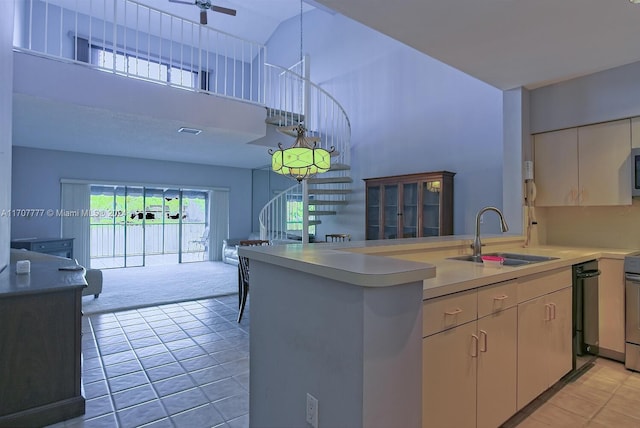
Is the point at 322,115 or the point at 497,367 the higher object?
the point at 322,115

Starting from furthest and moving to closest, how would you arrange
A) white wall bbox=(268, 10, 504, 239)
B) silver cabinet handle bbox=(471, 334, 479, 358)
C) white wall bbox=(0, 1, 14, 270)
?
white wall bbox=(268, 10, 504, 239), white wall bbox=(0, 1, 14, 270), silver cabinet handle bbox=(471, 334, 479, 358)

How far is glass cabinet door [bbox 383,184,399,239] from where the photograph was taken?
5070 mm

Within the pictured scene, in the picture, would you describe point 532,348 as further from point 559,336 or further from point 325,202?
point 325,202

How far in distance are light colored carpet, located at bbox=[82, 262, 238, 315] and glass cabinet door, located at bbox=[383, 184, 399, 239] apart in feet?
8.21

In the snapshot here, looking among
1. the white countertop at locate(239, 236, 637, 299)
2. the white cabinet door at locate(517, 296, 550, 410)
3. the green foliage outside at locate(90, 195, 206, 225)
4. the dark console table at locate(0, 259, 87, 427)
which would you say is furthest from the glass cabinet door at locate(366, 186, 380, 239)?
the green foliage outside at locate(90, 195, 206, 225)

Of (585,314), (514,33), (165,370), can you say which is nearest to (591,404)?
Result: (585,314)

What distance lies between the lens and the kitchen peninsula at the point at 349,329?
3.74 feet

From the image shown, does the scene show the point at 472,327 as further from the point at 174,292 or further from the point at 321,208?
the point at 321,208

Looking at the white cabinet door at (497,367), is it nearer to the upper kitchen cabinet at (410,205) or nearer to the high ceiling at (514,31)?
the high ceiling at (514,31)

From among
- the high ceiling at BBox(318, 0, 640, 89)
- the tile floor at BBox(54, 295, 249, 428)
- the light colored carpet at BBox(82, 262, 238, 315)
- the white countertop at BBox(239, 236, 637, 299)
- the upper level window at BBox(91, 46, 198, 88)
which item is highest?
the upper level window at BBox(91, 46, 198, 88)

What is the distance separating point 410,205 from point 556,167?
1.87 meters

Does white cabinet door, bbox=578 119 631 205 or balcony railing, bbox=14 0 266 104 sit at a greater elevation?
balcony railing, bbox=14 0 266 104

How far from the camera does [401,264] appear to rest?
132 cm

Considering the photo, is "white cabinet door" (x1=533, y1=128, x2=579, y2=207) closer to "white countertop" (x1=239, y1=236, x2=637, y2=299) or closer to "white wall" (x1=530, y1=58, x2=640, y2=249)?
"white wall" (x1=530, y1=58, x2=640, y2=249)
